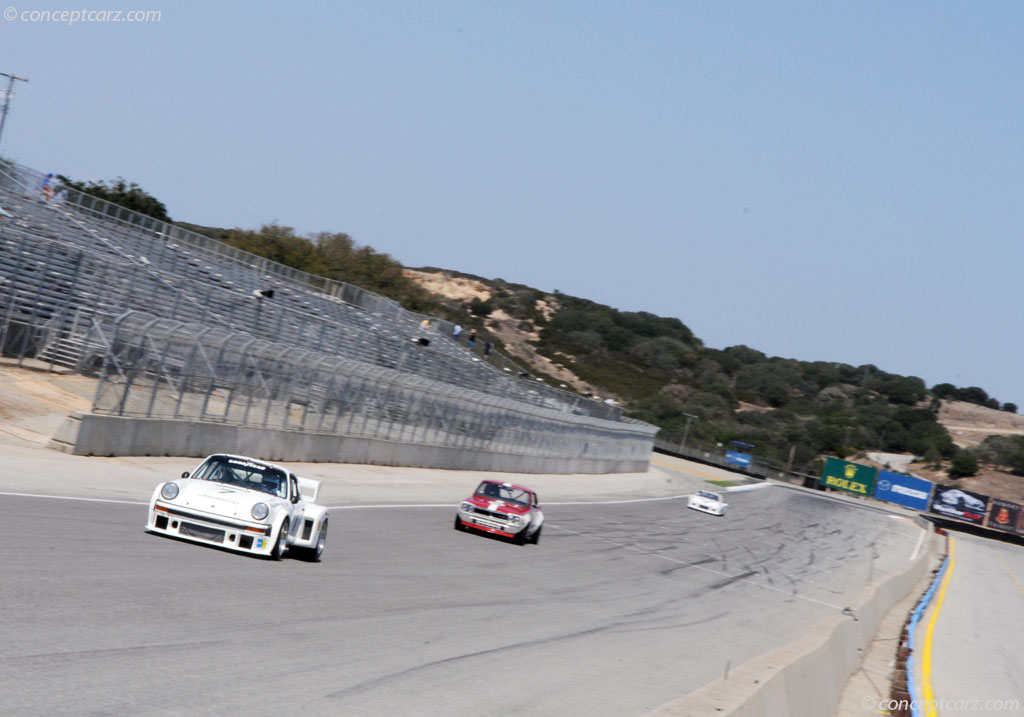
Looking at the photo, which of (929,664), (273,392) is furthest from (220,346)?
(929,664)

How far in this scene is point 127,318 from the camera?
77.3 ft

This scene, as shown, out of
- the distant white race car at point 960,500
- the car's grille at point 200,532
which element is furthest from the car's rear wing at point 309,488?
the distant white race car at point 960,500

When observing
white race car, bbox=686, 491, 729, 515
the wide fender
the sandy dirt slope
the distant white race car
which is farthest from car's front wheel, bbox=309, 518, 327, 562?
the sandy dirt slope

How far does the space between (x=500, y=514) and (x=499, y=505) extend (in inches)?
13.1

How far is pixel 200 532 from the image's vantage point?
13.1 meters

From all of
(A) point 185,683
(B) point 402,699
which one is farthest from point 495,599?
(A) point 185,683

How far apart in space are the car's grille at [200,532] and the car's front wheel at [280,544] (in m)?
0.67

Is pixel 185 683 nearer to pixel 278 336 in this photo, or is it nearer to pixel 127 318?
pixel 127 318

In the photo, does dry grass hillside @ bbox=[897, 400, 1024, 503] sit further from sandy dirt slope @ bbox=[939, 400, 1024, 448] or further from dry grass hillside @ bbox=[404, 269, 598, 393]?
dry grass hillside @ bbox=[404, 269, 598, 393]

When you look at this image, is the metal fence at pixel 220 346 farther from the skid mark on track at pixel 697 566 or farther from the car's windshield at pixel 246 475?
the car's windshield at pixel 246 475

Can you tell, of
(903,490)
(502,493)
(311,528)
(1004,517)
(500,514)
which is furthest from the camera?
(903,490)

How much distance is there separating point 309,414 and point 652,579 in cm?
1226

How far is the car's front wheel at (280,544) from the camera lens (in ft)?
44.3
